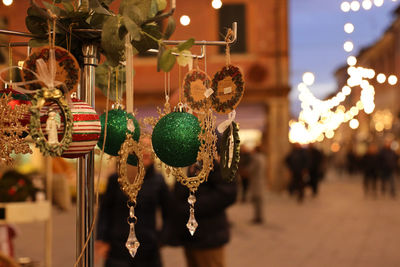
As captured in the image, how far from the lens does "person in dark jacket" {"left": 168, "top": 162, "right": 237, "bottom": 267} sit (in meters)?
3.24

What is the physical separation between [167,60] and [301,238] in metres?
6.86

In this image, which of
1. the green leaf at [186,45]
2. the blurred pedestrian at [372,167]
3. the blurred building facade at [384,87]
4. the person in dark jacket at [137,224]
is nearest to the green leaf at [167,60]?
the green leaf at [186,45]

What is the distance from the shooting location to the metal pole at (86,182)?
3.81ft

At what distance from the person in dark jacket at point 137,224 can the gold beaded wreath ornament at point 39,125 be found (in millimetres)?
2104

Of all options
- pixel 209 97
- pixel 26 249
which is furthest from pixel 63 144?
pixel 26 249

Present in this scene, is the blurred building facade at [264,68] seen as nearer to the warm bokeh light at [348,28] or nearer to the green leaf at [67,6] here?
the warm bokeh light at [348,28]

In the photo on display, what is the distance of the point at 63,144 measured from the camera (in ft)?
3.06

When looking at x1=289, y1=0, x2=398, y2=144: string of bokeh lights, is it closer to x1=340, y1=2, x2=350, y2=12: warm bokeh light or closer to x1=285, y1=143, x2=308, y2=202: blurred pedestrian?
x1=340, y1=2, x2=350, y2=12: warm bokeh light

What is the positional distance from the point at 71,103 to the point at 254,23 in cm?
1336

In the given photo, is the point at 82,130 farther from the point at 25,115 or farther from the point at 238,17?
the point at 238,17

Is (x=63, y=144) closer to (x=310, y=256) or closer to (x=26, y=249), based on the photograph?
(x=310, y=256)

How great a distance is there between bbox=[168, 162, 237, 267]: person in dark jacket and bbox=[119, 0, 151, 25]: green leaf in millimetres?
2287

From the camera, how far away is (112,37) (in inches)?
39.1

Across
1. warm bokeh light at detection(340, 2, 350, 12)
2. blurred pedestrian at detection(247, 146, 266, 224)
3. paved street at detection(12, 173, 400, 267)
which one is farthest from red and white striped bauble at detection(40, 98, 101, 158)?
blurred pedestrian at detection(247, 146, 266, 224)
